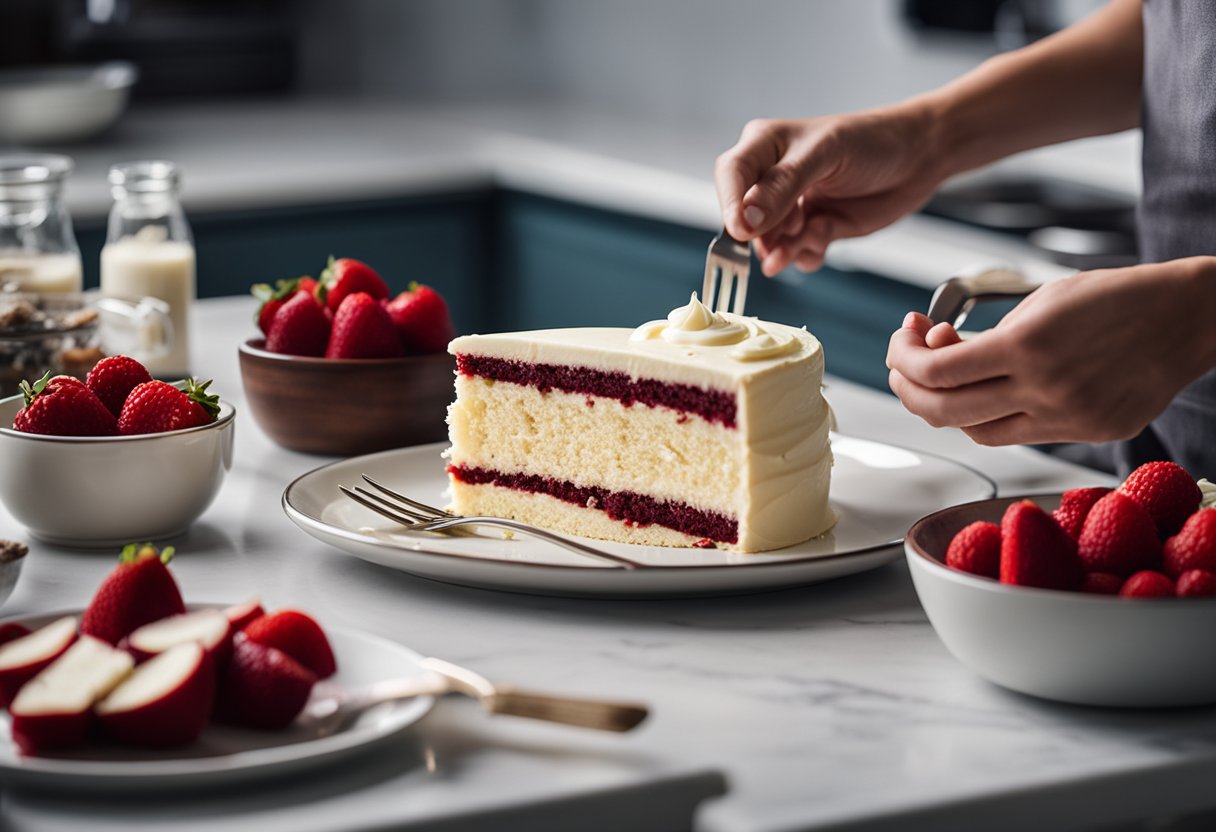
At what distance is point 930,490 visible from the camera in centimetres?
134

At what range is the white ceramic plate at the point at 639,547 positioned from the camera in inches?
42.1

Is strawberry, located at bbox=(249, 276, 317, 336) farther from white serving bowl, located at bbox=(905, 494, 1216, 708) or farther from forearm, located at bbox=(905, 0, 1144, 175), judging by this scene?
white serving bowl, located at bbox=(905, 494, 1216, 708)

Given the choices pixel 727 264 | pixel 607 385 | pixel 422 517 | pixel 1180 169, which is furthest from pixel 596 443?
pixel 1180 169

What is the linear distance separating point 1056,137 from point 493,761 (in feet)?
3.94

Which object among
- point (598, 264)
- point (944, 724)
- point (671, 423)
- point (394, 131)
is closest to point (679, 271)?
point (598, 264)

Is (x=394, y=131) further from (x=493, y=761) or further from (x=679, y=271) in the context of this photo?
(x=493, y=761)

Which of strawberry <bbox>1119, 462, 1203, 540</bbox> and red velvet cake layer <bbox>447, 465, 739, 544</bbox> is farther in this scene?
red velvet cake layer <bbox>447, 465, 739, 544</bbox>

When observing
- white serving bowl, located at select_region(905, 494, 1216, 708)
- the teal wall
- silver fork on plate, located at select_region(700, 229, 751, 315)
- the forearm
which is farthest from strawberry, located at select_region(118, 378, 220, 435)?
the teal wall

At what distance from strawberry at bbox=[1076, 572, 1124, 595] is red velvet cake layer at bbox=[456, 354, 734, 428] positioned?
372 millimetres

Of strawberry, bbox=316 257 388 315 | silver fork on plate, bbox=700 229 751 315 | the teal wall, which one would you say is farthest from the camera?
the teal wall

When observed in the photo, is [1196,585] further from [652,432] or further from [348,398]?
[348,398]

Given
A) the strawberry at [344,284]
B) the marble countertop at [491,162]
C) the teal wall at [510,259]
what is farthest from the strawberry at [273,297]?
the teal wall at [510,259]

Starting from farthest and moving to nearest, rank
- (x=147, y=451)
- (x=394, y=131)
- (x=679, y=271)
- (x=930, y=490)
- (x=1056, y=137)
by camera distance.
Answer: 1. (x=394, y=131)
2. (x=679, y=271)
3. (x=1056, y=137)
4. (x=930, y=490)
5. (x=147, y=451)

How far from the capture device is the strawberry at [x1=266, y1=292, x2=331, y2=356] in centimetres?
150
